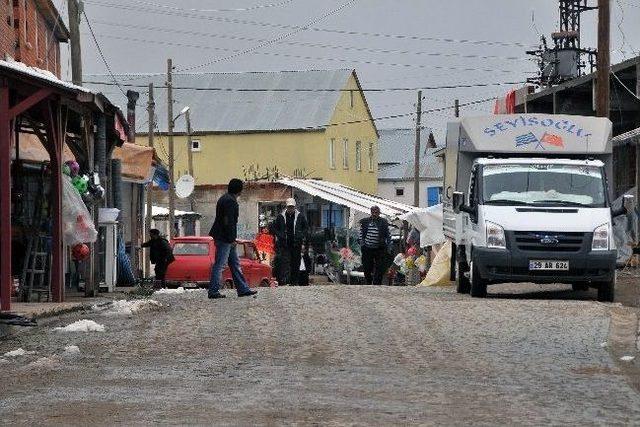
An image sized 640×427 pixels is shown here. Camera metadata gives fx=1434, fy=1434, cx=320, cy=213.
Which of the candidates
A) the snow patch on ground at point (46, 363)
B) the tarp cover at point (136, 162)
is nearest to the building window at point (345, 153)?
the tarp cover at point (136, 162)

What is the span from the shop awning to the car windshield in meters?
12.5

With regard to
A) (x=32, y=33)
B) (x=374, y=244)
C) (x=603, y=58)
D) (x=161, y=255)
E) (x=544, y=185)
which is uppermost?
(x=32, y=33)

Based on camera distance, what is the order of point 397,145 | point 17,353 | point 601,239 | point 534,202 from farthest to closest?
point 397,145 < point 534,202 < point 601,239 < point 17,353

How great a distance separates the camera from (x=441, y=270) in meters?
28.3

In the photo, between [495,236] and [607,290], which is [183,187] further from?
[607,290]

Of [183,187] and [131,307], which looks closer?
[131,307]

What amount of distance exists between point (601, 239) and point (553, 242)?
71 cm

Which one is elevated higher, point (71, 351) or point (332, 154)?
point (332, 154)

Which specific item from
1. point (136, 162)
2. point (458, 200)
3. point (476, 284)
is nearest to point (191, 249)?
point (136, 162)

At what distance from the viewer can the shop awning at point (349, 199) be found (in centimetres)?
4841

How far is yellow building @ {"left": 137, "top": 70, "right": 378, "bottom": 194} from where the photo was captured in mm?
68438

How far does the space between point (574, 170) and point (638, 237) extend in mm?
11507

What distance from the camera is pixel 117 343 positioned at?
45.8 ft

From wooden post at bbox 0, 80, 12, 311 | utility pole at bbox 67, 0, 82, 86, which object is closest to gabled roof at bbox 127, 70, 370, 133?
utility pole at bbox 67, 0, 82, 86
